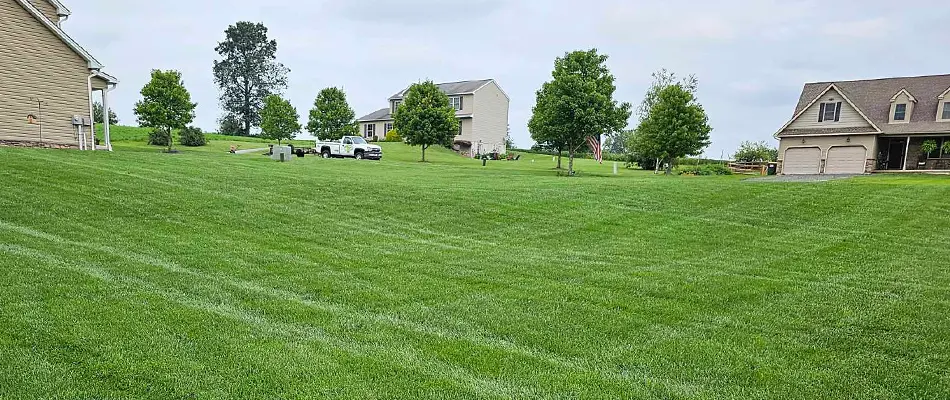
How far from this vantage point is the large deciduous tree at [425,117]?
35750 mm

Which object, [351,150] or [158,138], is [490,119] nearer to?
[351,150]

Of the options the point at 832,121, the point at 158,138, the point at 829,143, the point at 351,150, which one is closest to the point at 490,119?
the point at 351,150

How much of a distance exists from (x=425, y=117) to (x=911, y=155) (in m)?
27.8

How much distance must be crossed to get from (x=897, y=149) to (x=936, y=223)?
22.8 meters

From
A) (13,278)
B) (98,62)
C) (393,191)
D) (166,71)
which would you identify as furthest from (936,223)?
(166,71)

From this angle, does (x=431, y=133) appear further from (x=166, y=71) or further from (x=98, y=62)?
(x=98, y=62)

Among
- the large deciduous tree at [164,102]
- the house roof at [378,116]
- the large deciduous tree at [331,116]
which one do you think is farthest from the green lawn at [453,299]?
the house roof at [378,116]

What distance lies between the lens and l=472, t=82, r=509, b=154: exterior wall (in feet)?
162

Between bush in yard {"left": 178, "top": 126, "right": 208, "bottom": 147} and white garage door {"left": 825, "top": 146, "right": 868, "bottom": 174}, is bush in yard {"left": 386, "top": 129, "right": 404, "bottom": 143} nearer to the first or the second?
bush in yard {"left": 178, "top": 126, "right": 208, "bottom": 147}

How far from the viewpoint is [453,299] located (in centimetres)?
536

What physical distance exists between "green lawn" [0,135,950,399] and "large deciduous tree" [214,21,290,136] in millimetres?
60273

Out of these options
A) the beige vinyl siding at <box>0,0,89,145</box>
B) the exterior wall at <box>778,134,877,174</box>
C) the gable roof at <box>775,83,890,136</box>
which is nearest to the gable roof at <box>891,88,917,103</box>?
the gable roof at <box>775,83,890,136</box>

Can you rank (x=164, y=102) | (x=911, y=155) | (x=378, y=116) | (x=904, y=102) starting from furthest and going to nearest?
(x=378, y=116)
(x=164, y=102)
(x=911, y=155)
(x=904, y=102)

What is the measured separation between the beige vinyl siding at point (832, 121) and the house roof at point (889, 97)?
12.8 inches
